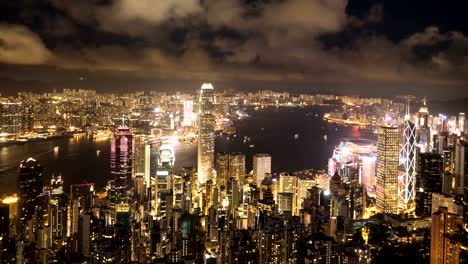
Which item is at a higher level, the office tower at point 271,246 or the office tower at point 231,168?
the office tower at point 231,168

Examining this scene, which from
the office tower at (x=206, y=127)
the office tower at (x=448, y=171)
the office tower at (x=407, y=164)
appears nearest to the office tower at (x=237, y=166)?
the office tower at (x=206, y=127)

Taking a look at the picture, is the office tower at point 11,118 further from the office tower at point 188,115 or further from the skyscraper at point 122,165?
the office tower at point 188,115

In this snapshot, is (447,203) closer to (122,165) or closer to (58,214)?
(58,214)

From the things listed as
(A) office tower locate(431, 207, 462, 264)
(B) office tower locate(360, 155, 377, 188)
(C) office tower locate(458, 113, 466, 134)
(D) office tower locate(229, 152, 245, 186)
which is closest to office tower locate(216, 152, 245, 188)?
(D) office tower locate(229, 152, 245, 186)

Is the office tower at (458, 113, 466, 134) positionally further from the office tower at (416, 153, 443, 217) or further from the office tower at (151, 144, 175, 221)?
the office tower at (151, 144, 175, 221)

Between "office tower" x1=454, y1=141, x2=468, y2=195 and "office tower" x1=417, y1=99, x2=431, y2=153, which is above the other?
"office tower" x1=417, y1=99, x2=431, y2=153
